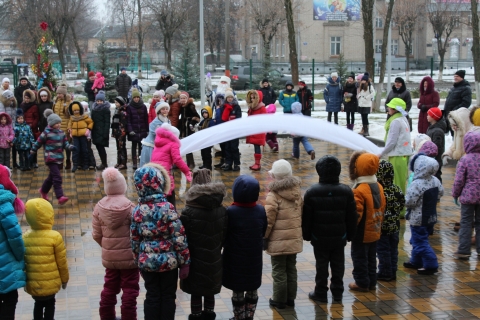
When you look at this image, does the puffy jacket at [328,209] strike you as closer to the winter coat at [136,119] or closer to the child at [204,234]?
the child at [204,234]

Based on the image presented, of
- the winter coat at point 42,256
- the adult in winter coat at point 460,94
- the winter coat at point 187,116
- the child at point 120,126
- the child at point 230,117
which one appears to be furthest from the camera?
the winter coat at point 187,116

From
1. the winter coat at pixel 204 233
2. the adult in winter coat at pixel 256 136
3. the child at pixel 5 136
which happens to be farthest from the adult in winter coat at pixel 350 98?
the winter coat at pixel 204 233

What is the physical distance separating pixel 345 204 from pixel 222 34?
65.9 m

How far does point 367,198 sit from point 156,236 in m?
2.55

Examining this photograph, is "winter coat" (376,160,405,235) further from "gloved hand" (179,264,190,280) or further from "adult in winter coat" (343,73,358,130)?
"adult in winter coat" (343,73,358,130)

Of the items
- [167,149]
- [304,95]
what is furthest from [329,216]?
[304,95]

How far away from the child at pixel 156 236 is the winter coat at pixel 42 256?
0.71 m

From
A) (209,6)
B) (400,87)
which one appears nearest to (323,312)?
(400,87)

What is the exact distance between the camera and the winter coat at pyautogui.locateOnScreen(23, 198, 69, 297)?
6.06 meters

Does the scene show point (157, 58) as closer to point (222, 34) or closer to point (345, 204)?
point (222, 34)

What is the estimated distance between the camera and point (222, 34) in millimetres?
71312

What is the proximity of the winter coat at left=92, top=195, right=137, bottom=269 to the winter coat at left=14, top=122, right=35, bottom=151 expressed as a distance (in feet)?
29.3

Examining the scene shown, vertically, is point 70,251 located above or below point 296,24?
below

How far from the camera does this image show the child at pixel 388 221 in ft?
25.2
